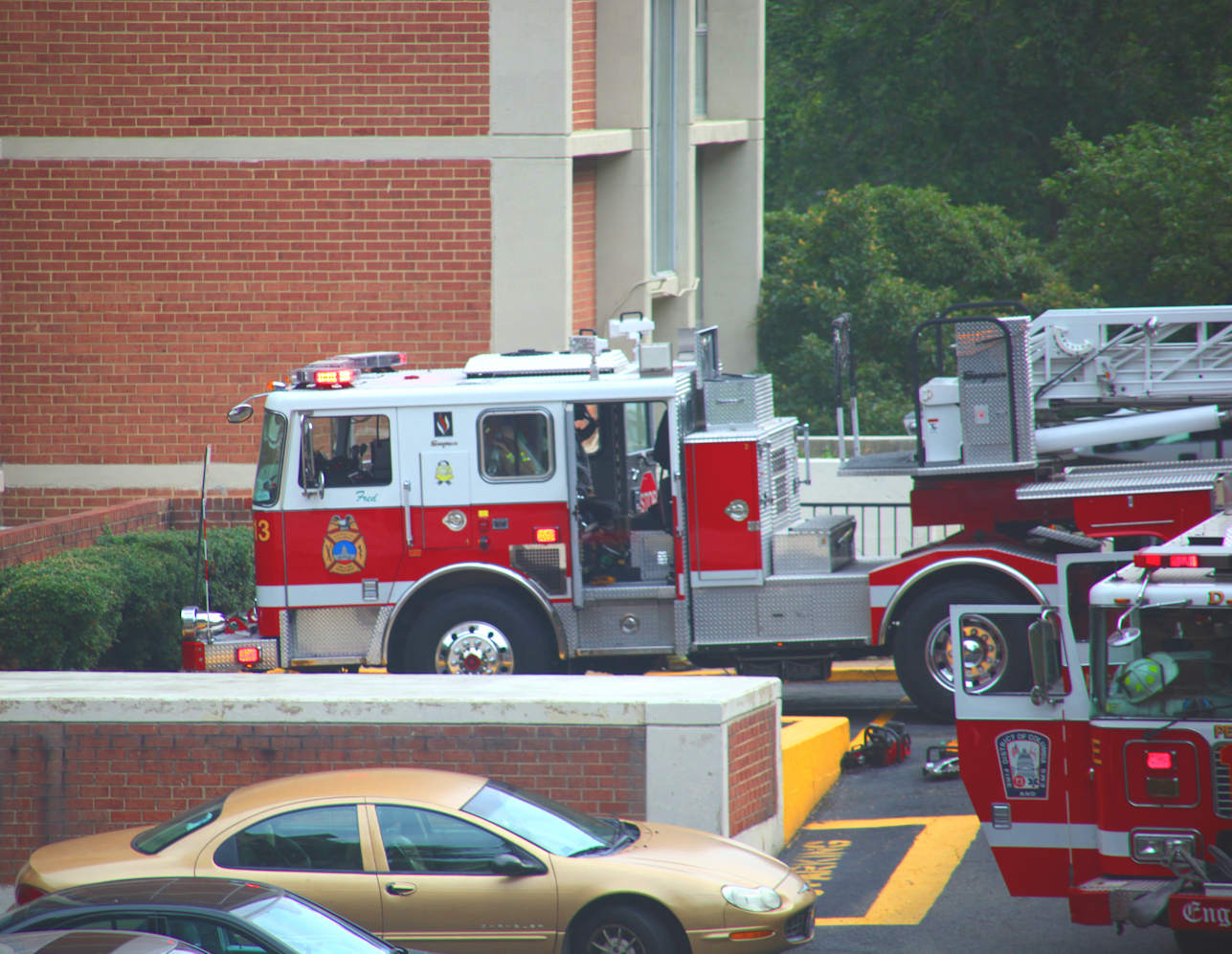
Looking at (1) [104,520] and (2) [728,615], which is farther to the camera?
(1) [104,520]

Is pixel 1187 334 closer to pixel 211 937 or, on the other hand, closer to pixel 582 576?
pixel 582 576

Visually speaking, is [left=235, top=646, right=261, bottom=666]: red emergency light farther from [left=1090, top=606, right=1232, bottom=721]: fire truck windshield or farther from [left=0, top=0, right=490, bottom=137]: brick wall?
[left=0, top=0, right=490, bottom=137]: brick wall

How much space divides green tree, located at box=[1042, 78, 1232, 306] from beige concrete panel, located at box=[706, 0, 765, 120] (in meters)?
5.38

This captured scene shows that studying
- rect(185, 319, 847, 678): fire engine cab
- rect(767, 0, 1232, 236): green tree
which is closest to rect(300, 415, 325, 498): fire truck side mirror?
rect(185, 319, 847, 678): fire engine cab

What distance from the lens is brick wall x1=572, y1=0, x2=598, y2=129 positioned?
18609 millimetres

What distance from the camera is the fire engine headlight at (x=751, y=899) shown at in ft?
22.2

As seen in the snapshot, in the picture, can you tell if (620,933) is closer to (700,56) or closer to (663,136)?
(663,136)

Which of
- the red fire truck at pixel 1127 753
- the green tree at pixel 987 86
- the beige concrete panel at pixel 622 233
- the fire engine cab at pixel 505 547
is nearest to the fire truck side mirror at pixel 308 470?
the fire engine cab at pixel 505 547

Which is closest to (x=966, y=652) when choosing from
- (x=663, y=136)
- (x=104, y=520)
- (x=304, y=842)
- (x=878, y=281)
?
(x=304, y=842)

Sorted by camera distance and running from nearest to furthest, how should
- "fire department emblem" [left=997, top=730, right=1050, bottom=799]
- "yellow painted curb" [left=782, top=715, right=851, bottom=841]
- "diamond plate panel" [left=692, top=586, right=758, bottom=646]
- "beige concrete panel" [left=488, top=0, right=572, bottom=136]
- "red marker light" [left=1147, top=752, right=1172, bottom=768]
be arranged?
"red marker light" [left=1147, top=752, right=1172, bottom=768], "fire department emblem" [left=997, top=730, right=1050, bottom=799], "yellow painted curb" [left=782, top=715, right=851, bottom=841], "diamond plate panel" [left=692, top=586, right=758, bottom=646], "beige concrete panel" [left=488, top=0, right=572, bottom=136]

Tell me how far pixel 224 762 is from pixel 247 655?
3010mm

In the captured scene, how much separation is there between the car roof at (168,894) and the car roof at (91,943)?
467 millimetres

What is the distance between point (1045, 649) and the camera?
6863 mm

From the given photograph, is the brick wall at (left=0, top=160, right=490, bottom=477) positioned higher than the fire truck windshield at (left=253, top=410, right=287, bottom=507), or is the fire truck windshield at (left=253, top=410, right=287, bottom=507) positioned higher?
the brick wall at (left=0, top=160, right=490, bottom=477)
